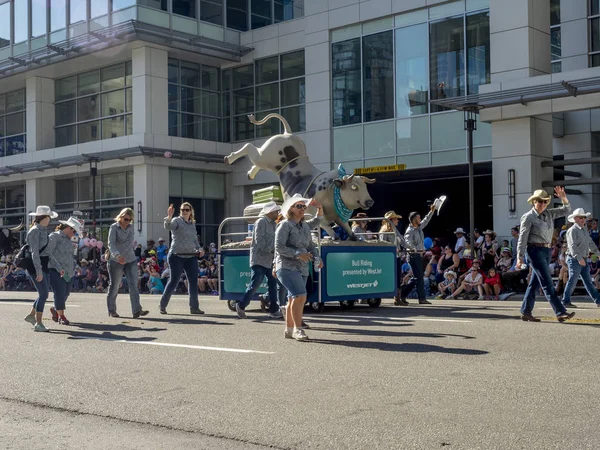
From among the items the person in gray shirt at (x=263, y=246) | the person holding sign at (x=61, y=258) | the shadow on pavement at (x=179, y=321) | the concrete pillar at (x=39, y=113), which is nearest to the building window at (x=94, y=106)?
the concrete pillar at (x=39, y=113)

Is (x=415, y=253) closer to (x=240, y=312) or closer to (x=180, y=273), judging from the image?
(x=240, y=312)

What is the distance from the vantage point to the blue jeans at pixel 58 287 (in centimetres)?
1266

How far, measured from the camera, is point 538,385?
6.91m

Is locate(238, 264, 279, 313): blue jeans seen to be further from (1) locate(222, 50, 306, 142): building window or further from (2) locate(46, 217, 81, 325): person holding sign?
(1) locate(222, 50, 306, 142): building window

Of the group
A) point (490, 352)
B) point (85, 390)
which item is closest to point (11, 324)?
point (85, 390)

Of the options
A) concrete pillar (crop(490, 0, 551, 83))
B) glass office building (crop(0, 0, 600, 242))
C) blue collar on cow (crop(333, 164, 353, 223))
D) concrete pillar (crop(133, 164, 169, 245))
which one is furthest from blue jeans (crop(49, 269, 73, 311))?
concrete pillar (crop(133, 164, 169, 245))

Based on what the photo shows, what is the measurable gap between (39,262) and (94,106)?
2506 centimetres

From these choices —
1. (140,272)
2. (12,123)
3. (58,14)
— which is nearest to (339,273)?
(140,272)

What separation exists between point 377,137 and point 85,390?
74.3 feet

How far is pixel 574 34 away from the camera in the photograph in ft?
86.8

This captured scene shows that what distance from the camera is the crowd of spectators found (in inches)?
987

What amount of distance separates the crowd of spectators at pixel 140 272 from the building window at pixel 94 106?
222 inches

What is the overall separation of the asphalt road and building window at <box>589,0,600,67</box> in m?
→ 16.4

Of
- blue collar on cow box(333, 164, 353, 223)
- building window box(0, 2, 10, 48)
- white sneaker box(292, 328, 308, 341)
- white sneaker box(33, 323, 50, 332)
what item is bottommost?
white sneaker box(33, 323, 50, 332)
